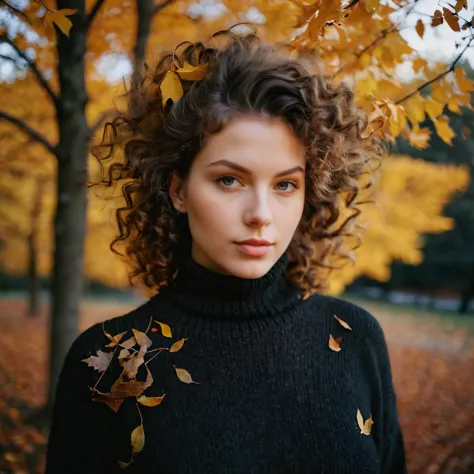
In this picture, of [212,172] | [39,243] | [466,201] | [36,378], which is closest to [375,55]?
[212,172]

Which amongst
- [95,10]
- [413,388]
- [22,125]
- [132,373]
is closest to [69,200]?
[22,125]

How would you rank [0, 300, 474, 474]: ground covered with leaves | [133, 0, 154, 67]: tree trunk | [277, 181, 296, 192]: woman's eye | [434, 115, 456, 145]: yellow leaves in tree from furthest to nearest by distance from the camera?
[0, 300, 474, 474]: ground covered with leaves, [133, 0, 154, 67]: tree trunk, [434, 115, 456, 145]: yellow leaves in tree, [277, 181, 296, 192]: woman's eye

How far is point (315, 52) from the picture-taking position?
2.10 metres

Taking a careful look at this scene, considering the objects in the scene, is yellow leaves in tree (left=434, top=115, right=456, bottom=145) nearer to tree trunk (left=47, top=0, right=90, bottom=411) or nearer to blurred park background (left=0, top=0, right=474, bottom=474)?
blurred park background (left=0, top=0, right=474, bottom=474)

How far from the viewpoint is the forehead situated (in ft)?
4.95

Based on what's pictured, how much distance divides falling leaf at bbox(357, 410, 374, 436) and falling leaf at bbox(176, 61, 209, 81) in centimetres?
126

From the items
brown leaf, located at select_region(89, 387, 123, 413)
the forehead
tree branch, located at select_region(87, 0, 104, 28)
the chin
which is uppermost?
tree branch, located at select_region(87, 0, 104, 28)

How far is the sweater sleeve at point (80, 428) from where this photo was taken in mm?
1620

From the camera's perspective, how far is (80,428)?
165cm

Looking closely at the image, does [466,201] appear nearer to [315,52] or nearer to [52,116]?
[52,116]

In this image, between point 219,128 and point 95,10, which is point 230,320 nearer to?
point 219,128

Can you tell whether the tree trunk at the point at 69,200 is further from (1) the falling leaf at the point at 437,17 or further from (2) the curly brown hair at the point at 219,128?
(1) the falling leaf at the point at 437,17

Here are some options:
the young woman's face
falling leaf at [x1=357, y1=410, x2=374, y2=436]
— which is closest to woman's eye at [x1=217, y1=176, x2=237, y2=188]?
the young woman's face

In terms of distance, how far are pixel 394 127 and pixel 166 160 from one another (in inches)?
35.6
